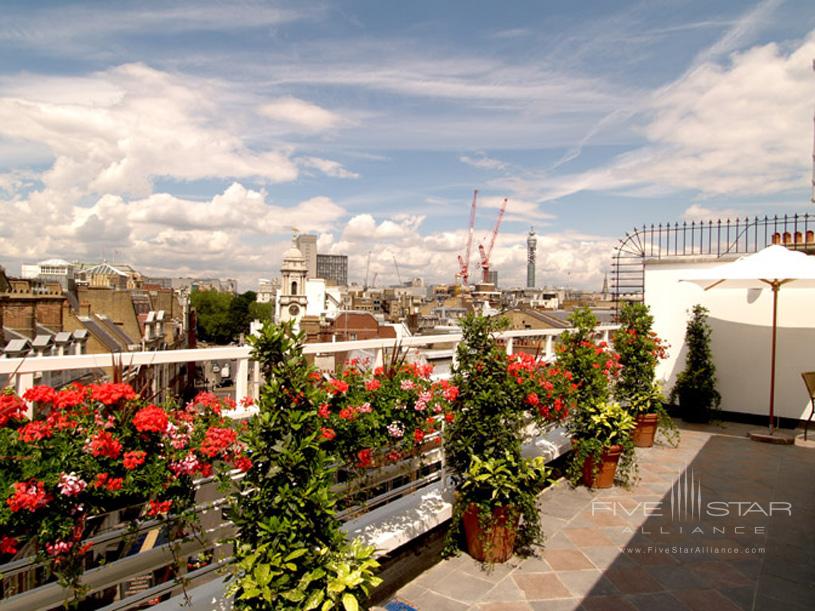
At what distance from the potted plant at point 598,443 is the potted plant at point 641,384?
5.77ft

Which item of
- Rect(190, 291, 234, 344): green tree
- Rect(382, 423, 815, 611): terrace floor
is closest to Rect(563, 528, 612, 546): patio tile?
Rect(382, 423, 815, 611): terrace floor

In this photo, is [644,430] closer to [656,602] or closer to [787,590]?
[787,590]

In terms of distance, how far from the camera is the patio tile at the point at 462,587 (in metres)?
3.32

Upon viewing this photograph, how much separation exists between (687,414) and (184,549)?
8.82 meters

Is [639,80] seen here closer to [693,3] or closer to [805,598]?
[693,3]

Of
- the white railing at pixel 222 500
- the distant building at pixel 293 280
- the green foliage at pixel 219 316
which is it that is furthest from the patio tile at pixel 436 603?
the green foliage at pixel 219 316

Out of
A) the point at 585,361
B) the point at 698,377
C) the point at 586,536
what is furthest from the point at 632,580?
the point at 698,377

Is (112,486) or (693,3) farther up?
(693,3)

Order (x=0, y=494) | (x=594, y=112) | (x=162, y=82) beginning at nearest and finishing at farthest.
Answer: (x=0, y=494) < (x=162, y=82) < (x=594, y=112)

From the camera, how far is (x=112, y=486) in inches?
78.4

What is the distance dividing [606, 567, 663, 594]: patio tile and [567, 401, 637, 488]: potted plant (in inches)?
61.1

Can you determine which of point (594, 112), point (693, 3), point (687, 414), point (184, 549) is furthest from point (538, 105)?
point (184, 549)

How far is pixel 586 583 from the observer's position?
3.48 metres

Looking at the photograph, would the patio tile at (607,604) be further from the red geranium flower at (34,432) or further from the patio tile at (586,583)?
the red geranium flower at (34,432)
